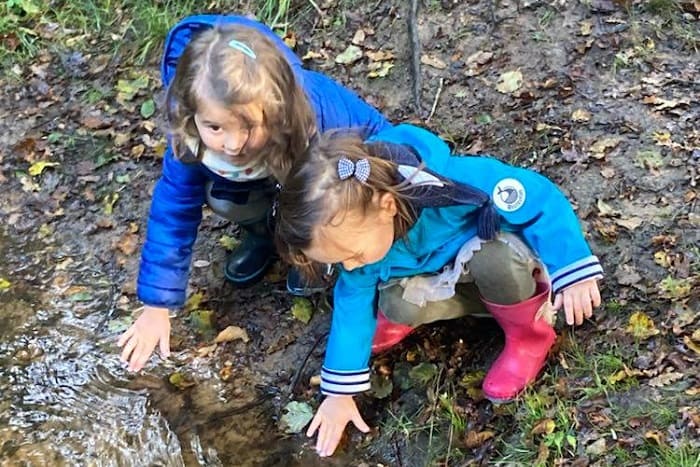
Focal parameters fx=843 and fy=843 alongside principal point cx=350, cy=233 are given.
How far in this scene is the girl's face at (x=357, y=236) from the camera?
2451 millimetres

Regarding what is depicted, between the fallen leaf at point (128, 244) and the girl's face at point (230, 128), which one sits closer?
the girl's face at point (230, 128)

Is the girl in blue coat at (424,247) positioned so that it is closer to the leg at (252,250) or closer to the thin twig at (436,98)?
the leg at (252,250)

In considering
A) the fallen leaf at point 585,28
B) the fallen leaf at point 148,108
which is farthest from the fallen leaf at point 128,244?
the fallen leaf at point 585,28

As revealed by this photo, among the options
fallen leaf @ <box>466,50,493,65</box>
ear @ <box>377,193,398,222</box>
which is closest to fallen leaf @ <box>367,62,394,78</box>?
fallen leaf @ <box>466,50,493,65</box>

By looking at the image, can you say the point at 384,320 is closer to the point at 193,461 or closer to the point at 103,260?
the point at 193,461

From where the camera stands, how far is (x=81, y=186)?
176 inches

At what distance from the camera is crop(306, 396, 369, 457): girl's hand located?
312 cm

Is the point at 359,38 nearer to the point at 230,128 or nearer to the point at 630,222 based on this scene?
the point at 630,222

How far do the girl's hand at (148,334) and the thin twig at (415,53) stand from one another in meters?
1.75

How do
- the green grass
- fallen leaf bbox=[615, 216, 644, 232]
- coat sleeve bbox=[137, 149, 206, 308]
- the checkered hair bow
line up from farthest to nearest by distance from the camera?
the green grass < fallen leaf bbox=[615, 216, 644, 232] < coat sleeve bbox=[137, 149, 206, 308] < the checkered hair bow

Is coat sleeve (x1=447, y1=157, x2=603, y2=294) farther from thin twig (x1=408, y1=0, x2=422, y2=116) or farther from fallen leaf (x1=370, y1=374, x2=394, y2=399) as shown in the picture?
thin twig (x1=408, y1=0, x2=422, y2=116)

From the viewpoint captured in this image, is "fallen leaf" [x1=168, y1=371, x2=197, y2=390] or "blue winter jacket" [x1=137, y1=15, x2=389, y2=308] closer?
"blue winter jacket" [x1=137, y1=15, x2=389, y2=308]

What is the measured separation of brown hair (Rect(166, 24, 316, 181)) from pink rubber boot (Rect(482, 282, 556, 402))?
0.91m

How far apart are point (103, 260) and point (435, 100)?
1.83 m
